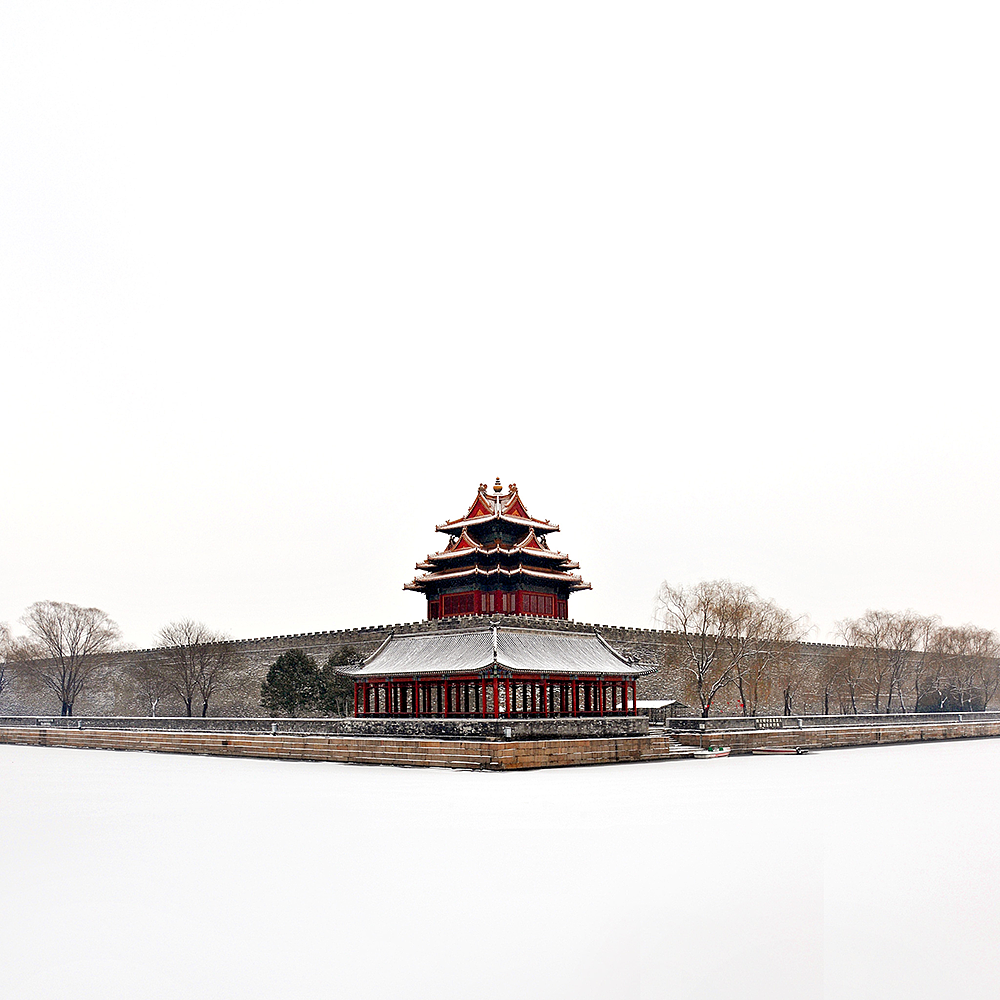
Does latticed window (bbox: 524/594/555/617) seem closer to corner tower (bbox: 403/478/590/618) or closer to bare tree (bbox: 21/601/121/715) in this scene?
corner tower (bbox: 403/478/590/618)

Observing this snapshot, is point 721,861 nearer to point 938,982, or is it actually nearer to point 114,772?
point 938,982

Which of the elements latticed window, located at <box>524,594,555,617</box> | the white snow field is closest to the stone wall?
latticed window, located at <box>524,594,555,617</box>

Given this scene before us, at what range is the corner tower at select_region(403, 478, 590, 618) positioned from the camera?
35750mm

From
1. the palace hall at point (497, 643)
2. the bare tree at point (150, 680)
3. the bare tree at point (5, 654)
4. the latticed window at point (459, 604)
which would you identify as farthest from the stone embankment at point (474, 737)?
the bare tree at point (5, 654)

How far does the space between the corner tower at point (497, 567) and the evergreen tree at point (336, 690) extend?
17.2 feet

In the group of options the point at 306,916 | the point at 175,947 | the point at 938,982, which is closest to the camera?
the point at 938,982

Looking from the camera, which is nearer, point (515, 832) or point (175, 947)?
point (175, 947)

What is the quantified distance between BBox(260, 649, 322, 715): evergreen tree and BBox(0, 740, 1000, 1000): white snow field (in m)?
20.8

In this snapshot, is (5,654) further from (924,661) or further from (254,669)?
(924,661)

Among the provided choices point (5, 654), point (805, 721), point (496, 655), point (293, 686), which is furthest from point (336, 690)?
point (5, 654)

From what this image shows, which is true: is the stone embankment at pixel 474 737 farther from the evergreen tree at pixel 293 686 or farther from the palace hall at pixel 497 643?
the evergreen tree at pixel 293 686

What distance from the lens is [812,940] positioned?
27.8ft

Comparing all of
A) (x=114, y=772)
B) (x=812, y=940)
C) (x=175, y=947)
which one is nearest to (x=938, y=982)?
(x=812, y=940)

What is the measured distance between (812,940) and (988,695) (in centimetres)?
5596
